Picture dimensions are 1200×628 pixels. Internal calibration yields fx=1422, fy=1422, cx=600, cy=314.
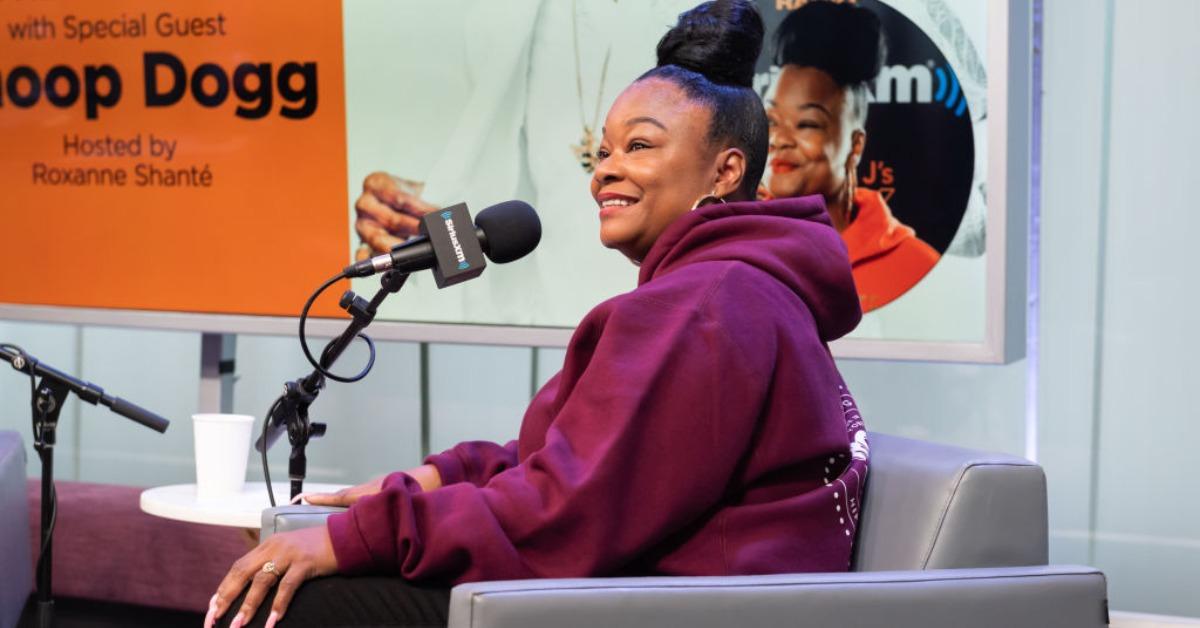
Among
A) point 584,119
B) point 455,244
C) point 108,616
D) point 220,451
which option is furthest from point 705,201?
point 108,616

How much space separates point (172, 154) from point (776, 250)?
2442mm

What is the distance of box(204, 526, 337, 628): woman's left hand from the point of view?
67.4 inches

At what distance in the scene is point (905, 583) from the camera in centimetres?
167

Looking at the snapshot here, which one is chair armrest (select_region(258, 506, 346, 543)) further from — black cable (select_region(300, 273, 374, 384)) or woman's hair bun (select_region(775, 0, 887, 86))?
woman's hair bun (select_region(775, 0, 887, 86))

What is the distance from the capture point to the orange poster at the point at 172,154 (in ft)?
12.2

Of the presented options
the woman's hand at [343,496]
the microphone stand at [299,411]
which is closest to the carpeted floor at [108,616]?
the microphone stand at [299,411]

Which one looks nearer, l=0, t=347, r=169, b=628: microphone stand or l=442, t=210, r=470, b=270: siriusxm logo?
l=442, t=210, r=470, b=270: siriusxm logo

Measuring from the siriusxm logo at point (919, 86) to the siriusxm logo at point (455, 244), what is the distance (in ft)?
4.98

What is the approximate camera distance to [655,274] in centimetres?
196

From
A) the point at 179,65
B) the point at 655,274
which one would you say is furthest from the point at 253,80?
the point at 655,274

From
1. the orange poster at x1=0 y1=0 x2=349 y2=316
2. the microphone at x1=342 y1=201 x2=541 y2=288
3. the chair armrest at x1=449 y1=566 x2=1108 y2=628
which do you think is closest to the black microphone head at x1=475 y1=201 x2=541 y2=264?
the microphone at x1=342 y1=201 x2=541 y2=288

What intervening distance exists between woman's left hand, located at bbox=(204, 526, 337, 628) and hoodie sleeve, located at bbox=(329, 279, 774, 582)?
8cm

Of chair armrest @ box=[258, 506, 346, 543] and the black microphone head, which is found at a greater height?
the black microphone head

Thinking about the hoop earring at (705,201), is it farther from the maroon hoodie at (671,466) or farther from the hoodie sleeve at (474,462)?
the hoodie sleeve at (474,462)
